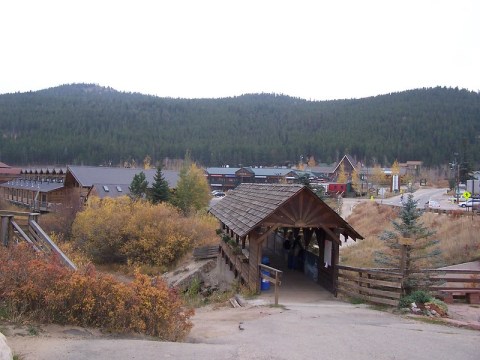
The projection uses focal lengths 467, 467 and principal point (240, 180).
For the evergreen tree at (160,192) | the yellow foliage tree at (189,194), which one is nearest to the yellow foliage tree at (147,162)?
the yellow foliage tree at (189,194)

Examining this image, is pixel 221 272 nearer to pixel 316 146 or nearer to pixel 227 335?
pixel 227 335

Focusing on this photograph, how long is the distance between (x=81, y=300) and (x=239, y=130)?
6259 inches

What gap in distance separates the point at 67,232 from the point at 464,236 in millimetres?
29797

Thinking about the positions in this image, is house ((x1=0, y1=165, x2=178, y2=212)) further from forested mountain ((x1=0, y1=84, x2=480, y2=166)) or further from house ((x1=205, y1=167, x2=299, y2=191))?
forested mountain ((x1=0, y1=84, x2=480, y2=166))

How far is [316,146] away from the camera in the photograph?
152 m

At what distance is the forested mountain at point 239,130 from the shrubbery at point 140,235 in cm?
10221

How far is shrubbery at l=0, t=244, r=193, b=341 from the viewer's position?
27.5ft

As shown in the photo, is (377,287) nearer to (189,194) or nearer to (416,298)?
(416,298)

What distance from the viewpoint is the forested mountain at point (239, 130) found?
135500 millimetres

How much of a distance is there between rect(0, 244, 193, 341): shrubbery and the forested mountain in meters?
126

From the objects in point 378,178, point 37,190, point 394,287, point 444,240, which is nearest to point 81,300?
point 394,287

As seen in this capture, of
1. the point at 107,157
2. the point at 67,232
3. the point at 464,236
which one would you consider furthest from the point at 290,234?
the point at 107,157

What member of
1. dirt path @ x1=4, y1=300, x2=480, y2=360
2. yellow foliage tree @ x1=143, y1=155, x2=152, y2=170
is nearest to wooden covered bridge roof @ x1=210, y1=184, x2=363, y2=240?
dirt path @ x1=4, y1=300, x2=480, y2=360

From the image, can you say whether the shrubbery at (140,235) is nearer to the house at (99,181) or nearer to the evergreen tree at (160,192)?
the evergreen tree at (160,192)
